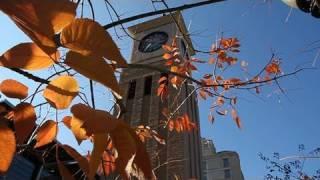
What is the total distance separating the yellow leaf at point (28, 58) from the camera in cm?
58

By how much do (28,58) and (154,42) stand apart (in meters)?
29.2

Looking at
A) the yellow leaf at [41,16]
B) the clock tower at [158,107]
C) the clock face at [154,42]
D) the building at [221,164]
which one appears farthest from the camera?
the building at [221,164]

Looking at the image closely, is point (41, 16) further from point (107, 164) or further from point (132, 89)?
point (132, 89)

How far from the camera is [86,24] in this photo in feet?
1.77

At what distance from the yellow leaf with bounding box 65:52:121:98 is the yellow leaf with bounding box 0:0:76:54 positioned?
0.04m

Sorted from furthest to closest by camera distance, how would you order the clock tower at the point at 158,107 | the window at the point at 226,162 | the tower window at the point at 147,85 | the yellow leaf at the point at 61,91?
1. the window at the point at 226,162
2. the tower window at the point at 147,85
3. the clock tower at the point at 158,107
4. the yellow leaf at the point at 61,91

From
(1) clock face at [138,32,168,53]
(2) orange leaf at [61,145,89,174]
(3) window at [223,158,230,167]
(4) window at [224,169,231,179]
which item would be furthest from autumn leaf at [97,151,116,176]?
(3) window at [223,158,230,167]

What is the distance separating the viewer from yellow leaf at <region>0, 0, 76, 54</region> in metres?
0.46

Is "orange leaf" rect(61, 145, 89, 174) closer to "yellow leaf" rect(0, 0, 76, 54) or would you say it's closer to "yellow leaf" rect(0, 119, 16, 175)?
"yellow leaf" rect(0, 119, 16, 175)

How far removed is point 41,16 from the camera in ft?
1.60

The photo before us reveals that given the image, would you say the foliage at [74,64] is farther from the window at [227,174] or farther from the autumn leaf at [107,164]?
the window at [227,174]

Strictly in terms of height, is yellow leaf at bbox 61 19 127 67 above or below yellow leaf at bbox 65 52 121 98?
above

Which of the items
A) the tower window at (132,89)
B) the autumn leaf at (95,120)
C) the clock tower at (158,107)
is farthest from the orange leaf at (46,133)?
the tower window at (132,89)

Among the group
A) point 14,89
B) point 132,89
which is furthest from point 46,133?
point 132,89
